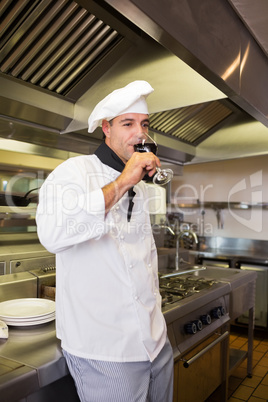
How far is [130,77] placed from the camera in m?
1.89

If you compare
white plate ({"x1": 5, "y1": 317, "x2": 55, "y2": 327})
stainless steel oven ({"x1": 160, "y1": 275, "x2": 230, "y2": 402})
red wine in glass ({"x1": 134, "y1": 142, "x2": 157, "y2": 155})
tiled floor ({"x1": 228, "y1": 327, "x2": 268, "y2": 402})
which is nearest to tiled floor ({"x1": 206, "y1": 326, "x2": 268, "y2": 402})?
tiled floor ({"x1": 228, "y1": 327, "x2": 268, "y2": 402})

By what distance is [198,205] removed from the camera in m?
5.69

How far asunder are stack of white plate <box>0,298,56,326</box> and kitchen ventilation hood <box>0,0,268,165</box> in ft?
3.20

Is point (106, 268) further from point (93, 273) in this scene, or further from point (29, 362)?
point (29, 362)

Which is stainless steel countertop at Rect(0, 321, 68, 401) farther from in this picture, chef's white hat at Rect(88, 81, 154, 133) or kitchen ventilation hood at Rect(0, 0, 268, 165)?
kitchen ventilation hood at Rect(0, 0, 268, 165)

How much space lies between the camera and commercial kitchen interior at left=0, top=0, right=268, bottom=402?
1.48 meters

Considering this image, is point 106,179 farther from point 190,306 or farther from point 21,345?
point 190,306

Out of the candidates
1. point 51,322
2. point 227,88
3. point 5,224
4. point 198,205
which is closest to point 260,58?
point 227,88

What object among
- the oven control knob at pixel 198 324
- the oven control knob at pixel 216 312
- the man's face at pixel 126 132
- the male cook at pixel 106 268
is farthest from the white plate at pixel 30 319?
the oven control knob at pixel 216 312

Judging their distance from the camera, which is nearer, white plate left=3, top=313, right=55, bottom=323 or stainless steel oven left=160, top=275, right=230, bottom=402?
white plate left=3, top=313, right=55, bottom=323

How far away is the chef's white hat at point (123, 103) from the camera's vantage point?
145 centimetres

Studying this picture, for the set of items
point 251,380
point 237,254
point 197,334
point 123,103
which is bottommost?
point 251,380

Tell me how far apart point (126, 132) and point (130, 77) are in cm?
54

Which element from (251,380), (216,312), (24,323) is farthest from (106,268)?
(251,380)
